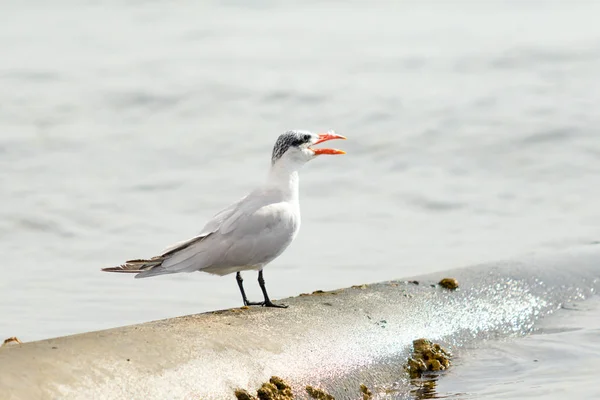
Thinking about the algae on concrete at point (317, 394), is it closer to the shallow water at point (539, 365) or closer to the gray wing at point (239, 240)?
the shallow water at point (539, 365)

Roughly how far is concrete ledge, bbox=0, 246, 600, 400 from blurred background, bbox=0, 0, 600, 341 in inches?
88.0

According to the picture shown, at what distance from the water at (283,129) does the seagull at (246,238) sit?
5.59 ft

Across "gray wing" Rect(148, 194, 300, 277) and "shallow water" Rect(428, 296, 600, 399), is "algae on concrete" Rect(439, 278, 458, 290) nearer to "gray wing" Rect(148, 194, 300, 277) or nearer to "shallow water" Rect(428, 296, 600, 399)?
"shallow water" Rect(428, 296, 600, 399)

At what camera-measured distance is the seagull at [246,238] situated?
5418 millimetres

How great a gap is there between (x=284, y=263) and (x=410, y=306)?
329 centimetres

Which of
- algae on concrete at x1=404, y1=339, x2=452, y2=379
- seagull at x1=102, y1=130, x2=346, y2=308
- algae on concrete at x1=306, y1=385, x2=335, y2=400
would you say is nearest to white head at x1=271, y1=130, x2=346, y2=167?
seagull at x1=102, y1=130, x2=346, y2=308

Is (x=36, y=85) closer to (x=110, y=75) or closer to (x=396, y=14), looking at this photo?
(x=110, y=75)

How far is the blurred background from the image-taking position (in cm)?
862

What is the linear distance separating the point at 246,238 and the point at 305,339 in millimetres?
1068

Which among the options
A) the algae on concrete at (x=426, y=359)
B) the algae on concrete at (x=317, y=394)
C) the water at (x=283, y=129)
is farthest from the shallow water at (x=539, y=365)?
the water at (x=283, y=129)

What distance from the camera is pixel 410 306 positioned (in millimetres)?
5344

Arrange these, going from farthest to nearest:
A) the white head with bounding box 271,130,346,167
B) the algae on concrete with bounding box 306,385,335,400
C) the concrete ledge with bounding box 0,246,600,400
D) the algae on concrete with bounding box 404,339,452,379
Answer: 1. the white head with bounding box 271,130,346,167
2. the algae on concrete with bounding box 404,339,452,379
3. the algae on concrete with bounding box 306,385,335,400
4. the concrete ledge with bounding box 0,246,600,400

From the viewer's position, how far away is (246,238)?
5.65 m

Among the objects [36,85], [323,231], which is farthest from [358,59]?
[323,231]
